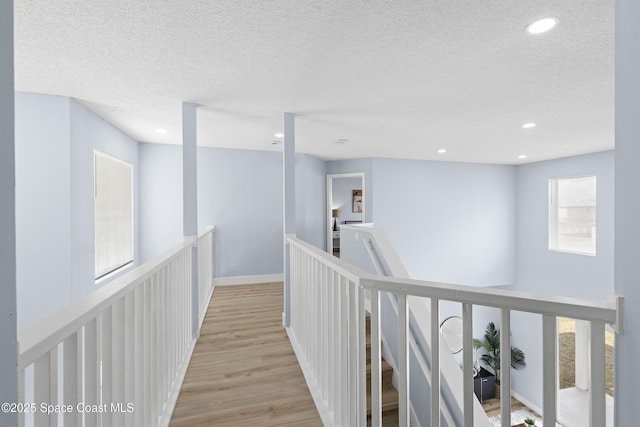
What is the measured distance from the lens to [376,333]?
1.29 m

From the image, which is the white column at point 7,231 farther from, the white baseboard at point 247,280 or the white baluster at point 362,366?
the white baseboard at point 247,280

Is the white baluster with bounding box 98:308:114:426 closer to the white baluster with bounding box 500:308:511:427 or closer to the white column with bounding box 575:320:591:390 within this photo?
the white baluster with bounding box 500:308:511:427

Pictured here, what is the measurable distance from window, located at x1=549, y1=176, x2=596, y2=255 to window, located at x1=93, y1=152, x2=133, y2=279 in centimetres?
767

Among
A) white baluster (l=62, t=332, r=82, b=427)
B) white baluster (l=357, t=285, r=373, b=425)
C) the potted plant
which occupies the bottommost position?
the potted plant

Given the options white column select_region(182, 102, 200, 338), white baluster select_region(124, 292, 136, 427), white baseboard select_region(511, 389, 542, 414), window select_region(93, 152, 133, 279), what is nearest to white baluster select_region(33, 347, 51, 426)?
white baluster select_region(124, 292, 136, 427)

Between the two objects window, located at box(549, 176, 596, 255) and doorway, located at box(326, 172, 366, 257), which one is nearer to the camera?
window, located at box(549, 176, 596, 255)

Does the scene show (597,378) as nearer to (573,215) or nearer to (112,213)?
(112,213)

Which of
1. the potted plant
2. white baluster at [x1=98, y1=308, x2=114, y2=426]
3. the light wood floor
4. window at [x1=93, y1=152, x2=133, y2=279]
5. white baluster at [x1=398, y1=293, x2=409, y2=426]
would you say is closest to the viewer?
white baluster at [x1=98, y1=308, x2=114, y2=426]

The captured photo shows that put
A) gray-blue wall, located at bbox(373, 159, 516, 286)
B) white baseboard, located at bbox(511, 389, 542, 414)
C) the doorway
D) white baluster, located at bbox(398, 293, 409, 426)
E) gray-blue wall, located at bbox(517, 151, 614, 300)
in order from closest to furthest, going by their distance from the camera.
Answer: white baluster, located at bbox(398, 293, 409, 426), gray-blue wall, located at bbox(517, 151, 614, 300), white baseboard, located at bbox(511, 389, 542, 414), gray-blue wall, located at bbox(373, 159, 516, 286), the doorway

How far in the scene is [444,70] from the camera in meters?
2.32

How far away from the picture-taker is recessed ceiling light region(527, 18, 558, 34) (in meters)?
1.71

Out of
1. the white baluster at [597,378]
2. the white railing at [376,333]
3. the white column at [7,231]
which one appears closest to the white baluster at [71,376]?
the white column at [7,231]

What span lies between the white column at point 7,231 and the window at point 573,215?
24.3ft

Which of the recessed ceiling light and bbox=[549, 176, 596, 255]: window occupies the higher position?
the recessed ceiling light
